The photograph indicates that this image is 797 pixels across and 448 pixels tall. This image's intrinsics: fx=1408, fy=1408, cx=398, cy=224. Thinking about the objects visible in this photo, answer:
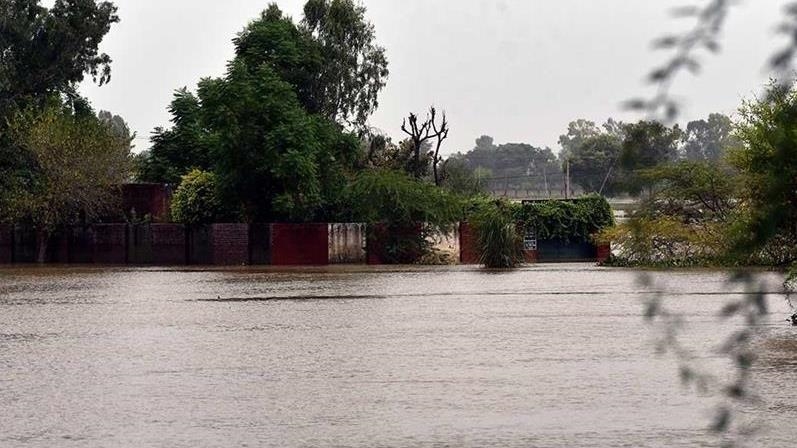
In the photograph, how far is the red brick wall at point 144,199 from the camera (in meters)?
53.2

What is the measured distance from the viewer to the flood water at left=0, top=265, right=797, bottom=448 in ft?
33.8

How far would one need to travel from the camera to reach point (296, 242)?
46531 mm

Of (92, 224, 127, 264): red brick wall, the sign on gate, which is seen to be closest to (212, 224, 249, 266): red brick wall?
(92, 224, 127, 264): red brick wall

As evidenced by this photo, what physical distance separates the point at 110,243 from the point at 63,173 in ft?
9.65

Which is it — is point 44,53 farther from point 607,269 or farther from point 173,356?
point 173,356

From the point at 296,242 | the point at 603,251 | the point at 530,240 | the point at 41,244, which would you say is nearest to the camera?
the point at 296,242

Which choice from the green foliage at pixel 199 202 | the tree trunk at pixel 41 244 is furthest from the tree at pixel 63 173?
the green foliage at pixel 199 202

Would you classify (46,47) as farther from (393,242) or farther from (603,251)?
(603,251)

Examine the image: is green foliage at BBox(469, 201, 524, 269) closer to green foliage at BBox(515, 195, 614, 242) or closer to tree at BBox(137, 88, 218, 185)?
green foliage at BBox(515, 195, 614, 242)

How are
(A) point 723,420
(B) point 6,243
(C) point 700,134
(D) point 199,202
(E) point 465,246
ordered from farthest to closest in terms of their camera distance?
(B) point 6,243
(D) point 199,202
(E) point 465,246
(C) point 700,134
(A) point 723,420

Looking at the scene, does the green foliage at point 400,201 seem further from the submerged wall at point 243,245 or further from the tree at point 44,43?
the tree at point 44,43

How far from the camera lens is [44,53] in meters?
60.6

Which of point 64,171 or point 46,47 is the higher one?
point 46,47

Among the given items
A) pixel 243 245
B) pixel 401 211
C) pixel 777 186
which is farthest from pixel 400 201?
pixel 777 186
